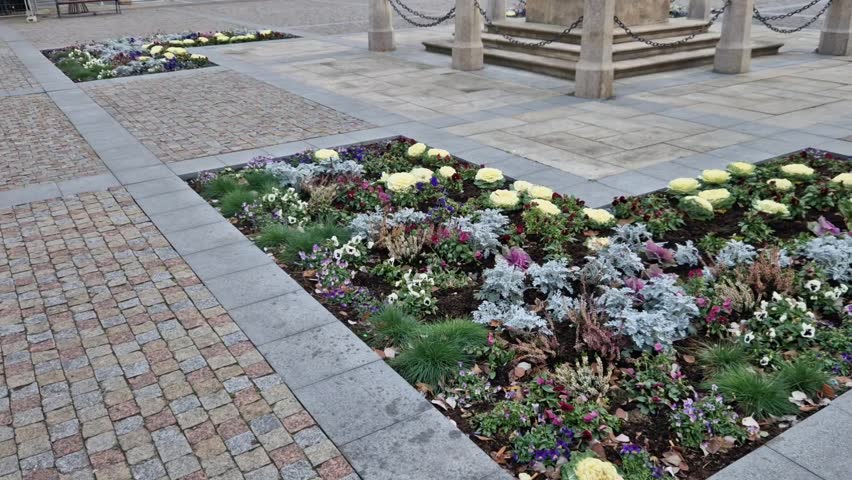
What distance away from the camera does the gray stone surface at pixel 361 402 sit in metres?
3.79

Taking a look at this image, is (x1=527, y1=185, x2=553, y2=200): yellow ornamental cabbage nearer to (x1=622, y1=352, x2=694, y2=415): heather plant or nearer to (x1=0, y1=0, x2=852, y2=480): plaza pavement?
(x1=0, y1=0, x2=852, y2=480): plaza pavement

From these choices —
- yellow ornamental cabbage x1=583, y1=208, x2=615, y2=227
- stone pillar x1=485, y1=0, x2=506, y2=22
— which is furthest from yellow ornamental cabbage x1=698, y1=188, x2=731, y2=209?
stone pillar x1=485, y1=0, x2=506, y2=22

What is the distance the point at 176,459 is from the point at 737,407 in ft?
9.43

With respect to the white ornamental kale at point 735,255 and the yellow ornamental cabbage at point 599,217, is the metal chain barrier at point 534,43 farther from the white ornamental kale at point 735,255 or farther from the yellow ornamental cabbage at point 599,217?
the white ornamental kale at point 735,255

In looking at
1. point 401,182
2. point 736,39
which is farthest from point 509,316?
point 736,39

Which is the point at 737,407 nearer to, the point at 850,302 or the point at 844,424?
the point at 844,424

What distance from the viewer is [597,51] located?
11141 mm

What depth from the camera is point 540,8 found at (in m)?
14.8

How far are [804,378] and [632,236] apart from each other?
6.57 feet

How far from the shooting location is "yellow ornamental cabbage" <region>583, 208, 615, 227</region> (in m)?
6.23

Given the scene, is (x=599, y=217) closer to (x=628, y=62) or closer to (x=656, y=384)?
(x=656, y=384)

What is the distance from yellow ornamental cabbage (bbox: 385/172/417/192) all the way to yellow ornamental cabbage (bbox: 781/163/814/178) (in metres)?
3.64

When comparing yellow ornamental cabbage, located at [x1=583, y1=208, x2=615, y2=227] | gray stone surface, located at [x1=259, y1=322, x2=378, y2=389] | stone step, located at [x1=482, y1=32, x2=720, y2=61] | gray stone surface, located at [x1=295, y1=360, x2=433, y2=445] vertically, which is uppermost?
stone step, located at [x1=482, y1=32, x2=720, y2=61]

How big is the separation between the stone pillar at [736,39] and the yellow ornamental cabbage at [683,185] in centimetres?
687
